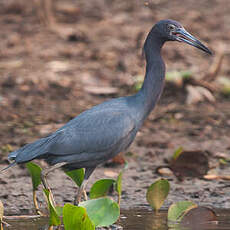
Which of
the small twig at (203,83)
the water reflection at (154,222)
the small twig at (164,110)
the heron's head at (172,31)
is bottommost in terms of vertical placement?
the water reflection at (154,222)

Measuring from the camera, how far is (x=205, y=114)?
30.8 feet

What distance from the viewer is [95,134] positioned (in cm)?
594

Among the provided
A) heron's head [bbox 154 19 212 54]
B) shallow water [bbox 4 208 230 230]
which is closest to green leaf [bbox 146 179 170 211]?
shallow water [bbox 4 208 230 230]

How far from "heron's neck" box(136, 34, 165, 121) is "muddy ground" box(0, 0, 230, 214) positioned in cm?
47

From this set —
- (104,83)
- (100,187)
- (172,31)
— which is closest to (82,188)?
(100,187)

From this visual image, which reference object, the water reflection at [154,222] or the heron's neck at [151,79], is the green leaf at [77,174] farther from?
the heron's neck at [151,79]

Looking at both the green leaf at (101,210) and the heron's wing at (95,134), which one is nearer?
the green leaf at (101,210)

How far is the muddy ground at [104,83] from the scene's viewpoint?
7.23m

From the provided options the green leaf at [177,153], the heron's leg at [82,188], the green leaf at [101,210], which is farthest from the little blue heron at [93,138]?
the green leaf at [177,153]

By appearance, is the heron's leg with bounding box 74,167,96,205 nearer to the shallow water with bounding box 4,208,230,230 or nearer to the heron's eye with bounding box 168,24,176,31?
the shallow water with bounding box 4,208,230,230

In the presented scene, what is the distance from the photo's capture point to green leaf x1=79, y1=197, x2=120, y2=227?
501 cm

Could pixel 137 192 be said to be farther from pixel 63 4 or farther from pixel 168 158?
pixel 63 4

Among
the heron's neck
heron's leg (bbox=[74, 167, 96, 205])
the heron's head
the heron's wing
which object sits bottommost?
heron's leg (bbox=[74, 167, 96, 205])

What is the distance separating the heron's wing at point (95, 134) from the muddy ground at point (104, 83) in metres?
0.89
